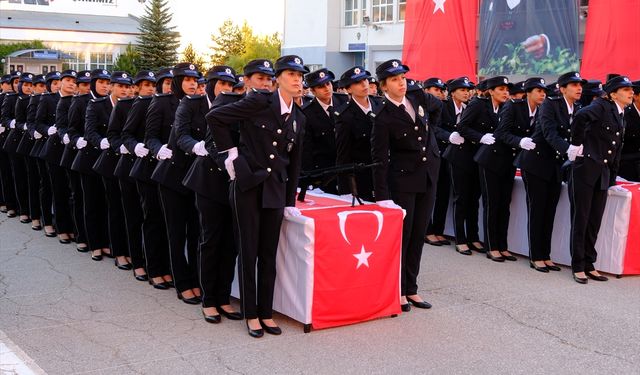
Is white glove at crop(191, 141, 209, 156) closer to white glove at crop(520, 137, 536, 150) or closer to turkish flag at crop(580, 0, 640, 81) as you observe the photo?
white glove at crop(520, 137, 536, 150)

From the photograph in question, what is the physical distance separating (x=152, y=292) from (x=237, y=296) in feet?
2.83

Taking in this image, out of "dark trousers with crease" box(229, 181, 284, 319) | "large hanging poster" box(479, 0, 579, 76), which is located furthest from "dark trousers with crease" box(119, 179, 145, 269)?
"large hanging poster" box(479, 0, 579, 76)

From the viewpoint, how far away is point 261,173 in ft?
18.5

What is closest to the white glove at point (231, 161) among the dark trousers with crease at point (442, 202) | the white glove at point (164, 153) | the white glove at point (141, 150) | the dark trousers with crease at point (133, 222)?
the white glove at point (164, 153)

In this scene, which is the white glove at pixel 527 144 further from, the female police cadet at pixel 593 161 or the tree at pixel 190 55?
the tree at pixel 190 55

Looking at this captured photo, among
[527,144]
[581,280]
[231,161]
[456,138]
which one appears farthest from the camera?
[456,138]

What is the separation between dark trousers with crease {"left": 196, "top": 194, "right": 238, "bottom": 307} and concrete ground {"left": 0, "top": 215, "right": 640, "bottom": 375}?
→ 0.24 m

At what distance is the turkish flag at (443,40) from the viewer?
19.3 metres

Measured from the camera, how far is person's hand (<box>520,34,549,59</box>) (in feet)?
66.7

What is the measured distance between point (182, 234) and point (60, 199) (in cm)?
333

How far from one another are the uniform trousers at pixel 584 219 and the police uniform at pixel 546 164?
32cm

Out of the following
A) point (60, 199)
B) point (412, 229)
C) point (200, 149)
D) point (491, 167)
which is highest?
point (200, 149)

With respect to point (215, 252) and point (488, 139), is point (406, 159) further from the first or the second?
point (488, 139)

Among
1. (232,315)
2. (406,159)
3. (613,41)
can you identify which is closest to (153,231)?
(232,315)
